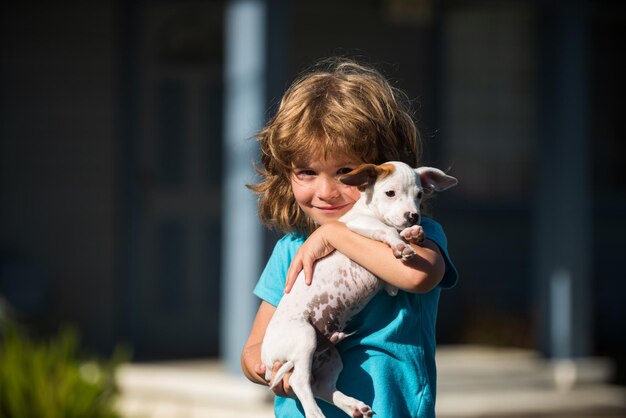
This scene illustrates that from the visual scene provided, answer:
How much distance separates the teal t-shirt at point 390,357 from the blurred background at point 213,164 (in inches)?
171

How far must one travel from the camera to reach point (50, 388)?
4.95 m

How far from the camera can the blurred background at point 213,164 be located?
25.1ft

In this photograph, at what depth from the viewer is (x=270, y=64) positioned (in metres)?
6.50

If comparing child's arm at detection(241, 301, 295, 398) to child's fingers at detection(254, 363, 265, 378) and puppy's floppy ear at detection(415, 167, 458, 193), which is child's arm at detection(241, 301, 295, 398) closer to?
child's fingers at detection(254, 363, 265, 378)

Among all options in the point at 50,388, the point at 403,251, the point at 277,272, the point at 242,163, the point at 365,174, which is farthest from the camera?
the point at 242,163

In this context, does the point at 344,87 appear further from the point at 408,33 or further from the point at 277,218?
the point at 408,33

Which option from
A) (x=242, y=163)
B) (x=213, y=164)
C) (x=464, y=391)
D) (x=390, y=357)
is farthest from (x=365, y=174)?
(x=213, y=164)

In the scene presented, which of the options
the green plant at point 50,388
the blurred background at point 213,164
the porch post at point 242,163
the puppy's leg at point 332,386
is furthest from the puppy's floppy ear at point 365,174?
the blurred background at point 213,164

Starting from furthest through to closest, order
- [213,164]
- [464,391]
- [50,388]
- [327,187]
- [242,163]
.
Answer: [213,164]
[464,391]
[242,163]
[50,388]
[327,187]

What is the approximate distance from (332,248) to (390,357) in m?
0.28

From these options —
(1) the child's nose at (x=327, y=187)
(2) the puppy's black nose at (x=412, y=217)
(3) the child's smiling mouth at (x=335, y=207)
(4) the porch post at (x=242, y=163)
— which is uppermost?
(1) the child's nose at (x=327, y=187)

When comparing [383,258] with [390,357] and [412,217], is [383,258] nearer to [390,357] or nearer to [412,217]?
[412,217]

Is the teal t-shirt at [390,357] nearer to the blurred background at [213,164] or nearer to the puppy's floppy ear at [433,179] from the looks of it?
the puppy's floppy ear at [433,179]

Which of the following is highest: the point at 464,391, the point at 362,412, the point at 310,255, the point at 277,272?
the point at 310,255
